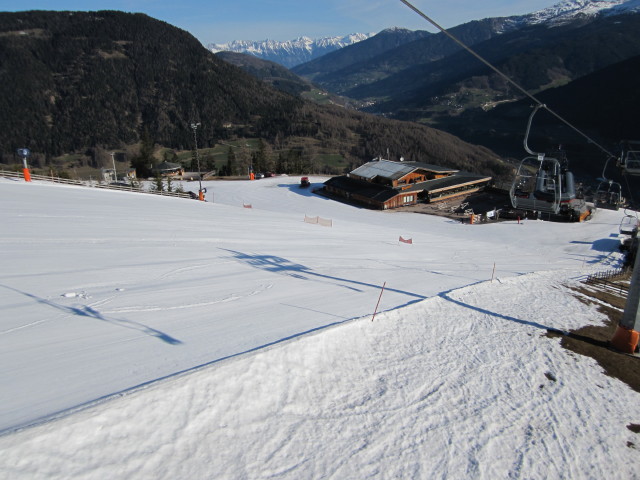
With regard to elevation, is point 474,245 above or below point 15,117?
below

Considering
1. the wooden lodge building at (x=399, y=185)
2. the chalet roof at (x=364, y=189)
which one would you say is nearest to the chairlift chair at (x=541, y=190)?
the wooden lodge building at (x=399, y=185)

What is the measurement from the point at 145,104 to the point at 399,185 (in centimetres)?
15680

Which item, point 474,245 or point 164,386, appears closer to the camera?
point 164,386

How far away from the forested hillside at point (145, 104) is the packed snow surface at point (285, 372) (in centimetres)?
10988

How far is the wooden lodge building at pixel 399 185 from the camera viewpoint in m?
44.1

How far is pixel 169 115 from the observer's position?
6486 inches

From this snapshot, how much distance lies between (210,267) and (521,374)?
10.8 m

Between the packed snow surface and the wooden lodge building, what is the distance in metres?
27.8

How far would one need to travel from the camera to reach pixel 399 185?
A: 45.5 meters

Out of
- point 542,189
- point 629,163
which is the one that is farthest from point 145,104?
point 629,163

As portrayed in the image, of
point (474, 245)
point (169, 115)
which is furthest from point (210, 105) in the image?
point (474, 245)

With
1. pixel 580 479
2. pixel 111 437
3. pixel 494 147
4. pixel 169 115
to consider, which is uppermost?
pixel 169 115

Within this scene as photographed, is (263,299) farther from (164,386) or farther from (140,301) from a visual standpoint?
(164,386)

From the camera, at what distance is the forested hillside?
449 ft
